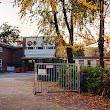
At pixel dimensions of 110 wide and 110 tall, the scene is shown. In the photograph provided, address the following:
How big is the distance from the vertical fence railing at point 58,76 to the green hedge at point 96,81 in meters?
0.42

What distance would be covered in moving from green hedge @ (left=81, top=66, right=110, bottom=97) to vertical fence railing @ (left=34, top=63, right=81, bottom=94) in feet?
1.37

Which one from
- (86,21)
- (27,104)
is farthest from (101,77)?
(86,21)

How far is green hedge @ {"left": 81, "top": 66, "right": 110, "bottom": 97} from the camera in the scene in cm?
1645

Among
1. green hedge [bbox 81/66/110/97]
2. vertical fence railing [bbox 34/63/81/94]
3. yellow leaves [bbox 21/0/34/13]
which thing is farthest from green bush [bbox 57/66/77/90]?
yellow leaves [bbox 21/0/34/13]

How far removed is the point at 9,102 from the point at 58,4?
11.5m

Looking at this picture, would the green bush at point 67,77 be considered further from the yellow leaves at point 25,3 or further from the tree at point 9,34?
the tree at point 9,34

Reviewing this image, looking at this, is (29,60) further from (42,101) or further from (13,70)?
(42,101)

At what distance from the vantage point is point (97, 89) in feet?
56.1

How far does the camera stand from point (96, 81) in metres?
17.1

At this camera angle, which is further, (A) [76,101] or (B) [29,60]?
(B) [29,60]

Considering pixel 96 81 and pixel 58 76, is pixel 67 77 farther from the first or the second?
pixel 96 81

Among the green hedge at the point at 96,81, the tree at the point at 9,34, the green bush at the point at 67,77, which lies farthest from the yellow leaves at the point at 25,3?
the tree at the point at 9,34

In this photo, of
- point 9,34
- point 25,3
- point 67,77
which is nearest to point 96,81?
point 67,77

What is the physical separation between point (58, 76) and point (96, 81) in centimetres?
307
